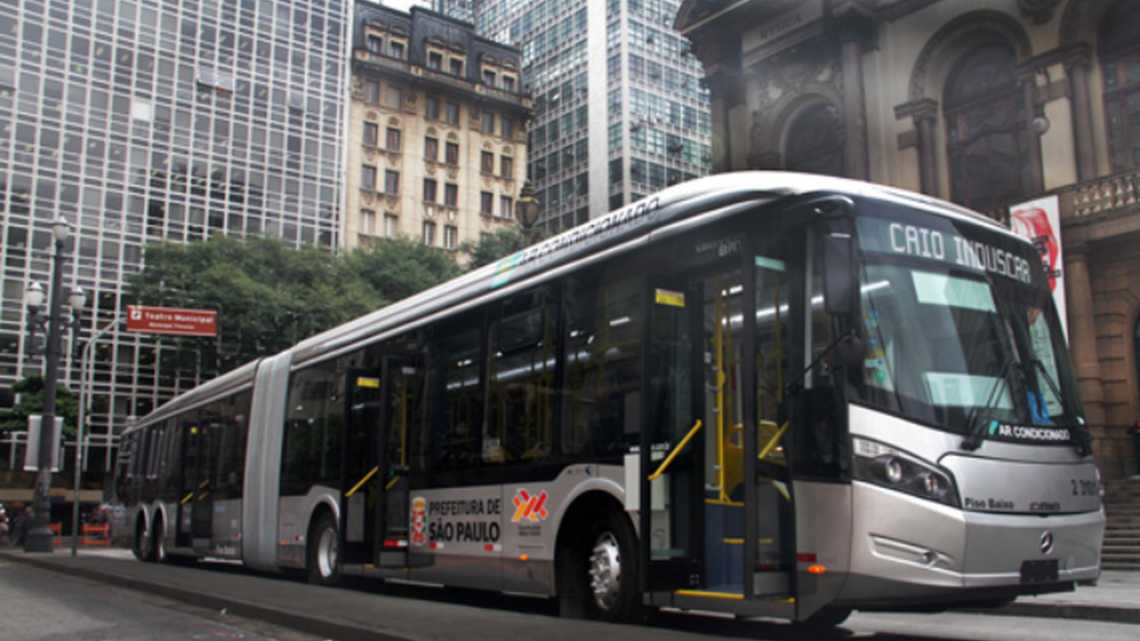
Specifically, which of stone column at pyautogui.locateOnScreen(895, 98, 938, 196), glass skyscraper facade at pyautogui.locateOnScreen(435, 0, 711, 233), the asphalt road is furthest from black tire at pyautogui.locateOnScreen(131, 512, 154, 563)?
glass skyscraper facade at pyautogui.locateOnScreen(435, 0, 711, 233)

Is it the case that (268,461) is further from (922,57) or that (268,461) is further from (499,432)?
(922,57)

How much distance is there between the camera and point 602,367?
878 centimetres

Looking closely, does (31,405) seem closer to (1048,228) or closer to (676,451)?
(1048,228)

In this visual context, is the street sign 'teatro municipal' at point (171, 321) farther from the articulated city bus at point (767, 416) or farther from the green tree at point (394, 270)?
the articulated city bus at point (767, 416)

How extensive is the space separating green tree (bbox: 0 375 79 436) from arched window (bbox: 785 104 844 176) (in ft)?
100

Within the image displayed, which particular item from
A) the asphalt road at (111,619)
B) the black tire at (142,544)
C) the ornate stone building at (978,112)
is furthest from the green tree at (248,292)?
the asphalt road at (111,619)

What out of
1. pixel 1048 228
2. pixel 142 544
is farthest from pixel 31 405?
pixel 1048 228

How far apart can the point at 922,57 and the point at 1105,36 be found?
4.02 metres

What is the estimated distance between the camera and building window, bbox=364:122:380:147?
6359cm

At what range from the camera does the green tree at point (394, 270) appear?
4909cm

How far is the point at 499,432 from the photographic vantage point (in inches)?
400

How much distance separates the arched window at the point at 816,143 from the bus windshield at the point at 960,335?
20.2 metres

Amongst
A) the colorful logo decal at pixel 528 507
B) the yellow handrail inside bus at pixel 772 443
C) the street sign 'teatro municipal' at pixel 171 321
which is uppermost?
the street sign 'teatro municipal' at pixel 171 321

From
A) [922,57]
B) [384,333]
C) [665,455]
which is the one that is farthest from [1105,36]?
[665,455]
